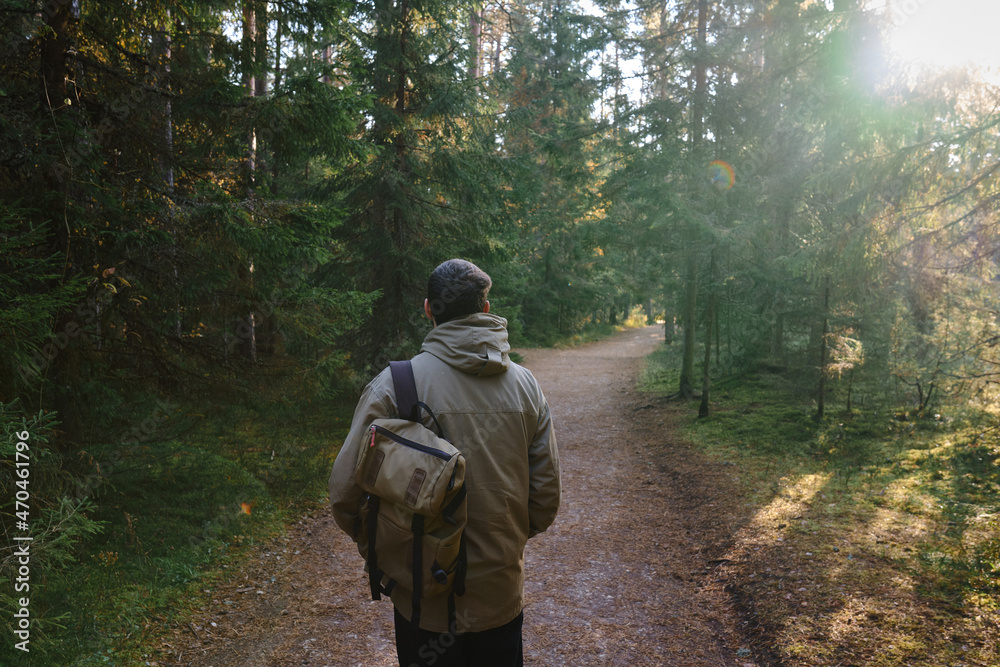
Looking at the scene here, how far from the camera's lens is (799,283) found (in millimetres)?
10047

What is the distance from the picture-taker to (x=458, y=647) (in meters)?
2.46

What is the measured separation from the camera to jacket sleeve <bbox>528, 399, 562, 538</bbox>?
2.63 meters

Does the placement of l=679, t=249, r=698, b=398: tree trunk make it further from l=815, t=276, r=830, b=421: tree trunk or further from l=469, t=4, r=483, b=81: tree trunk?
l=469, t=4, r=483, b=81: tree trunk

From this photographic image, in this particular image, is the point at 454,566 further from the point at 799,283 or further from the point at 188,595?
the point at 799,283

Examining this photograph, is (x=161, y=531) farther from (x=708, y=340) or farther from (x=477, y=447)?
(x=708, y=340)

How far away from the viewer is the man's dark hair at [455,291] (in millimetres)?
2543

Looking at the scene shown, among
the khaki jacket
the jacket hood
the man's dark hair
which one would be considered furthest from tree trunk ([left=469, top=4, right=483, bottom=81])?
the khaki jacket

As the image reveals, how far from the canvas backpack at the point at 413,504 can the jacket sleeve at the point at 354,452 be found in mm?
Answer: 54

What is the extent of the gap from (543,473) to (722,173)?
10900 millimetres

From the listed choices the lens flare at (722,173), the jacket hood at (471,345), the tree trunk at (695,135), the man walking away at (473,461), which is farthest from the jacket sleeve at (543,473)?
the lens flare at (722,173)

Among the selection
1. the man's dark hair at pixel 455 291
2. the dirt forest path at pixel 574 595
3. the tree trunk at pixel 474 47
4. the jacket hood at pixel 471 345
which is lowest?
the dirt forest path at pixel 574 595

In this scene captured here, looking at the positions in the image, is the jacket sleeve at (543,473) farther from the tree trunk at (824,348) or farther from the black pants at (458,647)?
the tree trunk at (824,348)

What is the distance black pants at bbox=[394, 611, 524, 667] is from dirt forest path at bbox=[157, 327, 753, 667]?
2123mm

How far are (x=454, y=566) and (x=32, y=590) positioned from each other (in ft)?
10.7
